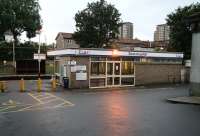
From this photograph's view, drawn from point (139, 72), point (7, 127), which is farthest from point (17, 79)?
point (7, 127)

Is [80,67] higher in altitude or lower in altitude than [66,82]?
higher

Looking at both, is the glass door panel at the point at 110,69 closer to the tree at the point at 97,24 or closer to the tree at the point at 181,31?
the tree at the point at 181,31

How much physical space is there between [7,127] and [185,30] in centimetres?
3516

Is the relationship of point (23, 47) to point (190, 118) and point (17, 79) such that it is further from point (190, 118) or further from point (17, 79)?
point (190, 118)

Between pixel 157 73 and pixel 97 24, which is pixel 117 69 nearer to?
pixel 157 73

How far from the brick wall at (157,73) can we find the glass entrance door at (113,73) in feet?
7.68

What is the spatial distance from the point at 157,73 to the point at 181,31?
14.4 metres

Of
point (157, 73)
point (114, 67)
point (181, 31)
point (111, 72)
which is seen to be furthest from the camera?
point (181, 31)

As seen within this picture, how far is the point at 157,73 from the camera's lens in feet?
92.3

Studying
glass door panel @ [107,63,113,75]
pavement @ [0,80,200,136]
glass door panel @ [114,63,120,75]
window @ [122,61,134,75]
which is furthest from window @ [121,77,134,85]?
pavement @ [0,80,200,136]

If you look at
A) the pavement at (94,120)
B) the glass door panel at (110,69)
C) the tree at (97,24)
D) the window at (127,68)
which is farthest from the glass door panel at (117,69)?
the tree at (97,24)

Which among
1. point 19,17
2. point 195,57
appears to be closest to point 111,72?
point 195,57

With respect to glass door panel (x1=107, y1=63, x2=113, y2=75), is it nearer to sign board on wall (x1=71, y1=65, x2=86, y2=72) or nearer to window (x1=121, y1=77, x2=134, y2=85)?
window (x1=121, y1=77, x2=134, y2=85)

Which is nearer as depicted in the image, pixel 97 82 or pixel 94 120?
pixel 94 120
